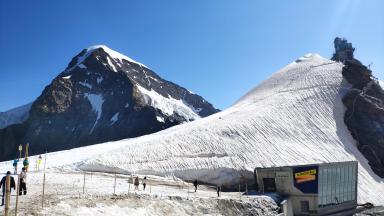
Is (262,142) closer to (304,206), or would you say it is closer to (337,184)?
(337,184)

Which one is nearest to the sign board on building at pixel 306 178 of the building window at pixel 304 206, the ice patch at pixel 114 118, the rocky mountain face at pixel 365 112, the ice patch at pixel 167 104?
the building window at pixel 304 206

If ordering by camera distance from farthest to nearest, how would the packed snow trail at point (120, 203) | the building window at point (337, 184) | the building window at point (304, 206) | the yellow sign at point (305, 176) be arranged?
the building window at point (337, 184), the building window at point (304, 206), the yellow sign at point (305, 176), the packed snow trail at point (120, 203)

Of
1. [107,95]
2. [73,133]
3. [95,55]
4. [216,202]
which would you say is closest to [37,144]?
[73,133]

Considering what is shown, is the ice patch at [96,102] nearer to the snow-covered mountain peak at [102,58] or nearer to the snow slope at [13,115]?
the snow-covered mountain peak at [102,58]

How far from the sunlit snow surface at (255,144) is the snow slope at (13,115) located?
372ft

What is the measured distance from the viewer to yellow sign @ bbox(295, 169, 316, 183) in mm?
36562

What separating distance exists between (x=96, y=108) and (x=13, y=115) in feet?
170

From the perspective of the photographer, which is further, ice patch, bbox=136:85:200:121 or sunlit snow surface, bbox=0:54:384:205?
ice patch, bbox=136:85:200:121

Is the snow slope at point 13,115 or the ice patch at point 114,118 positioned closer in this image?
the ice patch at point 114,118

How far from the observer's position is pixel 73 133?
126250mm

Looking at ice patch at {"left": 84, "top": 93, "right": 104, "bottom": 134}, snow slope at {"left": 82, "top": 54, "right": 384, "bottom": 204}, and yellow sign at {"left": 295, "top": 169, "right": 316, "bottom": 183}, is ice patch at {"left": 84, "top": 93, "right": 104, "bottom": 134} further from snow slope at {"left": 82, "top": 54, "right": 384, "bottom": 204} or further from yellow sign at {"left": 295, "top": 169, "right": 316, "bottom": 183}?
yellow sign at {"left": 295, "top": 169, "right": 316, "bottom": 183}

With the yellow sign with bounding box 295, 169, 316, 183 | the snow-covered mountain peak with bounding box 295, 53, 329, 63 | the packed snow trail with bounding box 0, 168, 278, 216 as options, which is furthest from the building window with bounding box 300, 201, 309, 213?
the snow-covered mountain peak with bounding box 295, 53, 329, 63

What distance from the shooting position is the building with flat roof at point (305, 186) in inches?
1442

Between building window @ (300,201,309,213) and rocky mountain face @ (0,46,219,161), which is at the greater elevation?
rocky mountain face @ (0,46,219,161)
